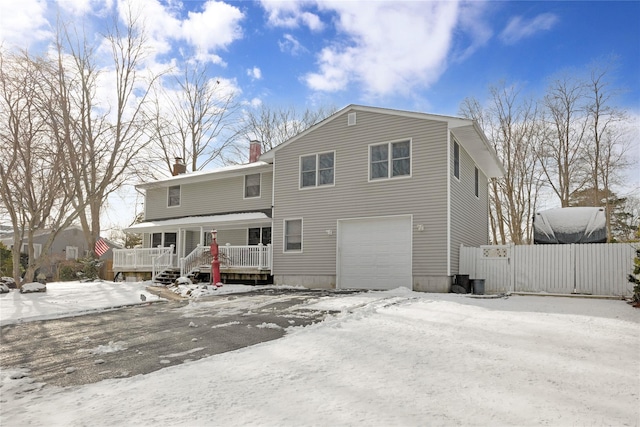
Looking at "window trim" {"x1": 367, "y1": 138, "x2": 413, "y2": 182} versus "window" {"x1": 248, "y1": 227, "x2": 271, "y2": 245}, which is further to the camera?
"window" {"x1": 248, "y1": 227, "x2": 271, "y2": 245}

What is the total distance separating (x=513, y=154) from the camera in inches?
953

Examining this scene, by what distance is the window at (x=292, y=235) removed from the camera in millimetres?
14391

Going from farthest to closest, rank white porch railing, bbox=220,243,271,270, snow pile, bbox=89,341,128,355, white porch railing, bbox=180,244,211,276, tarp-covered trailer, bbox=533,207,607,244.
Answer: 1. white porch railing, bbox=180,244,211,276
2. white porch railing, bbox=220,243,271,270
3. tarp-covered trailer, bbox=533,207,607,244
4. snow pile, bbox=89,341,128,355

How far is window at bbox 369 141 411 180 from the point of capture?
12.7 m

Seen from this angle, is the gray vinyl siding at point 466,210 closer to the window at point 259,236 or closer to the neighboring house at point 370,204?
the neighboring house at point 370,204

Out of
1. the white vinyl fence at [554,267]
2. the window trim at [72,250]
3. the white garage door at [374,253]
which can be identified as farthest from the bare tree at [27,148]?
the window trim at [72,250]

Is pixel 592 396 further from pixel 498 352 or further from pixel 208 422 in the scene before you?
pixel 208 422

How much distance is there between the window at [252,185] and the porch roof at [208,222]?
0.95m

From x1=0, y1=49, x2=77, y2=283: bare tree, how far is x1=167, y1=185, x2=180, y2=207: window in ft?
22.3

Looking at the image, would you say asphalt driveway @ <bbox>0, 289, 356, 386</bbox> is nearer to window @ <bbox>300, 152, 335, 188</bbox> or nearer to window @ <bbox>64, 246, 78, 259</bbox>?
window @ <bbox>300, 152, 335, 188</bbox>

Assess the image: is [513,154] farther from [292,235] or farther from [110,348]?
[110,348]

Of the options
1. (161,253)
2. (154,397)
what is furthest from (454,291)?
(161,253)

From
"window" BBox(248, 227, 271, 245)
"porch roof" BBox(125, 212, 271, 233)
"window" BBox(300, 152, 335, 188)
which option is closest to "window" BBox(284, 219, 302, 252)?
"porch roof" BBox(125, 212, 271, 233)

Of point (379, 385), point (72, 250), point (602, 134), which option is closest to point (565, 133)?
point (602, 134)
